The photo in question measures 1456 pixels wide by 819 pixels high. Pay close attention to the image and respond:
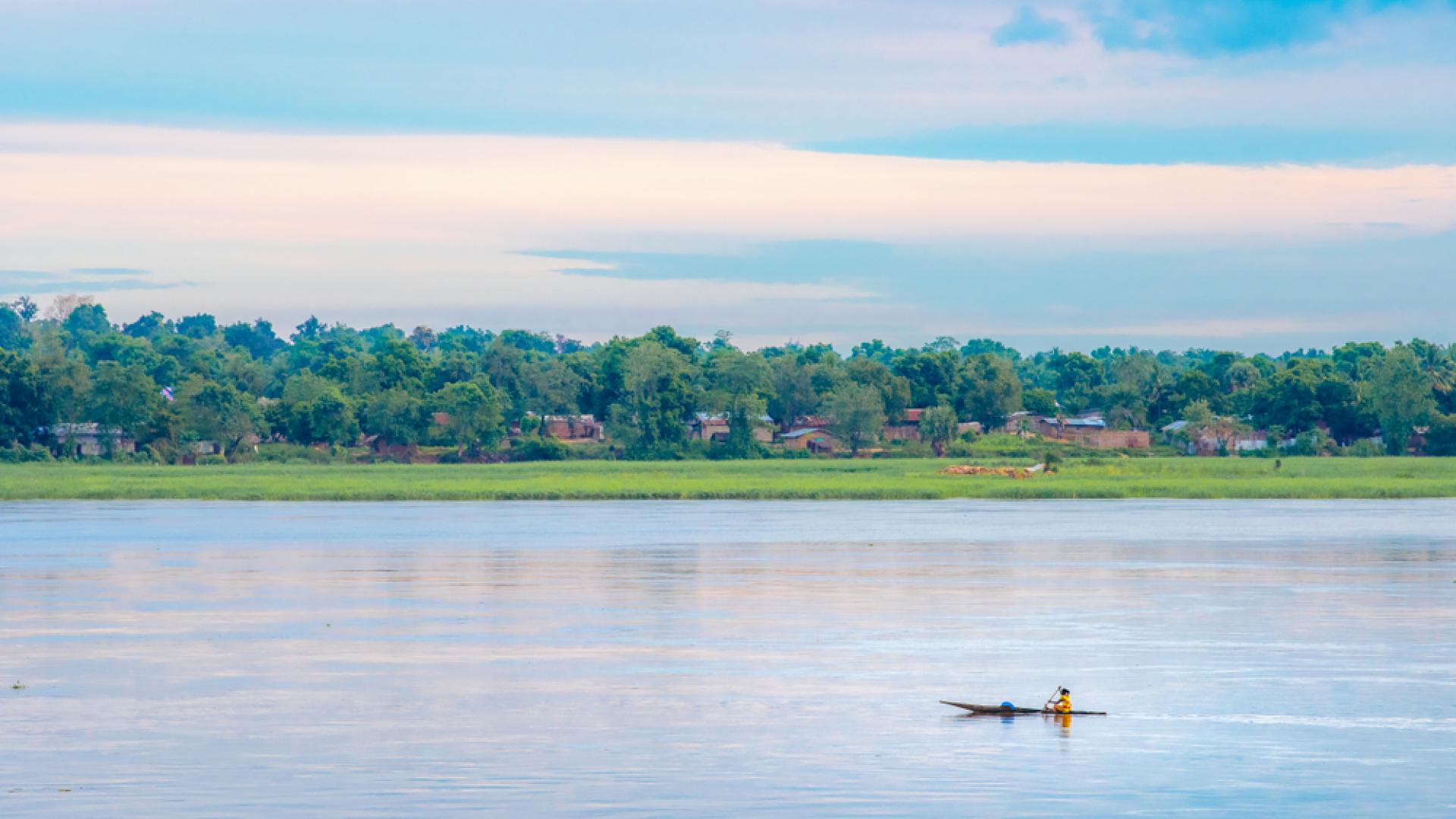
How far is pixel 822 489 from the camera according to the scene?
8338cm

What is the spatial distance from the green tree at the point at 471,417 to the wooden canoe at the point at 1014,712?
370 ft

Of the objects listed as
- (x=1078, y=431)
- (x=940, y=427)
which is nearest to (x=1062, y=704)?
(x=940, y=427)

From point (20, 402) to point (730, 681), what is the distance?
376 ft

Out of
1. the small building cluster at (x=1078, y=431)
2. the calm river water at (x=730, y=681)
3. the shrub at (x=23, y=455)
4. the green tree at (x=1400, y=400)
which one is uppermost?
the green tree at (x=1400, y=400)

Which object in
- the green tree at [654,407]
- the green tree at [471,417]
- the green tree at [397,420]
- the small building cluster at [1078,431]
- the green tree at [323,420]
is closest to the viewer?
the green tree at [471,417]

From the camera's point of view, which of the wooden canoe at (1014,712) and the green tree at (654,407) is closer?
the wooden canoe at (1014,712)

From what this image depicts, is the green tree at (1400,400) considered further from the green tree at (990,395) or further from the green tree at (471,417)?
the green tree at (471,417)

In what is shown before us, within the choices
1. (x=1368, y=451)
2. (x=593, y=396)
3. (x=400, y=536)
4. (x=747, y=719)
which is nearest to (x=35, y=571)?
(x=400, y=536)

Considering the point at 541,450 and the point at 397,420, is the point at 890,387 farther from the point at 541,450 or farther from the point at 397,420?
the point at 397,420

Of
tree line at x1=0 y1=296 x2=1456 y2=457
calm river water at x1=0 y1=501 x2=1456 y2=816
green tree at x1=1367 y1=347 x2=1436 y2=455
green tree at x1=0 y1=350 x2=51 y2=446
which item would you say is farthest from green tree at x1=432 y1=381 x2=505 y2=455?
calm river water at x1=0 y1=501 x2=1456 y2=816

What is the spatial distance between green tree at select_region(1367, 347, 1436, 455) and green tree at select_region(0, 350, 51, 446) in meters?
95.8

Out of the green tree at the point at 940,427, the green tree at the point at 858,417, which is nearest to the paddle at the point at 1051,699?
the green tree at the point at 940,427

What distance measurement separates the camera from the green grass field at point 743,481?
270 feet

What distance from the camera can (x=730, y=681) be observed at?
2197 cm
